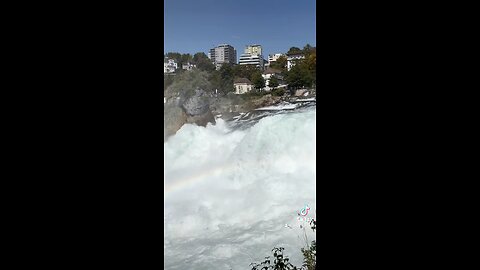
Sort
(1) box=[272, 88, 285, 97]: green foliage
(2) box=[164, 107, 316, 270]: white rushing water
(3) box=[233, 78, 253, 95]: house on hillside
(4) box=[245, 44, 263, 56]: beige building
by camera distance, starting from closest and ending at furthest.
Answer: (1) box=[272, 88, 285, 97]: green foliage → (3) box=[233, 78, 253, 95]: house on hillside → (4) box=[245, 44, 263, 56]: beige building → (2) box=[164, 107, 316, 270]: white rushing water

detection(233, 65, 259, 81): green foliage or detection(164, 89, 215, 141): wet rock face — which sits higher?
detection(233, 65, 259, 81): green foliage

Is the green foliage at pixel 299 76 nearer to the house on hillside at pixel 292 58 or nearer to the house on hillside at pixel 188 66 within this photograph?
the house on hillside at pixel 292 58

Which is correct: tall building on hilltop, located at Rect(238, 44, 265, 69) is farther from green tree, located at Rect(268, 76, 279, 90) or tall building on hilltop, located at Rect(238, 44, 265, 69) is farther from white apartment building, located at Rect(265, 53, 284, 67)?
green tree, located at Rect(268, 76, 279, 90)

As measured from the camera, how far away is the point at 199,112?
3.50 m

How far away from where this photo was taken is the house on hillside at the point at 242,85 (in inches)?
133

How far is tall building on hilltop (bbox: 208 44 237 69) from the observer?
3.59 m

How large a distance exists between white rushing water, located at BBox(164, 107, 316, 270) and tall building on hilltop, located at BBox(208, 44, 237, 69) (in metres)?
0.58

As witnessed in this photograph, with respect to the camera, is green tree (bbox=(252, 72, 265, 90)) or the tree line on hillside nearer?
the tree line on hillside

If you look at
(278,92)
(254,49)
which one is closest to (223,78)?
(254,49)

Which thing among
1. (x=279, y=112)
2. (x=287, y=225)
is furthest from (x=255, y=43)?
(x=287, y=225)

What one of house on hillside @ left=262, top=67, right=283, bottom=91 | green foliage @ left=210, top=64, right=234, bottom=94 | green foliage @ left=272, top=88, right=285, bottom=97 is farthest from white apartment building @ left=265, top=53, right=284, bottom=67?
green foliage @ left=210, top=64, right=234, bottom=94

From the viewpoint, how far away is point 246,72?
3.40 m
